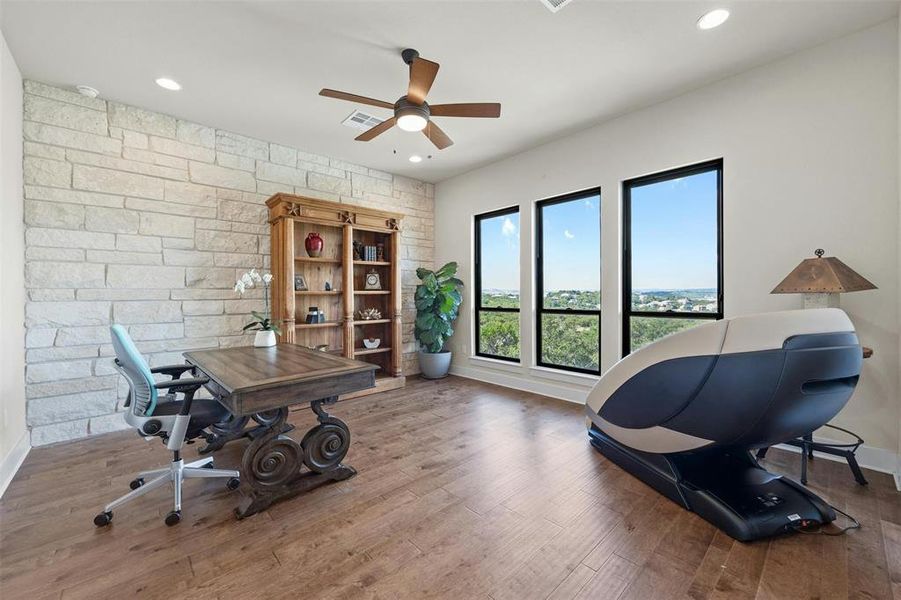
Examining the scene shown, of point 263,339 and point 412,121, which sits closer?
point 412,121

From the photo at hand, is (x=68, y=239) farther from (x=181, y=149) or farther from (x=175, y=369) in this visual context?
(x=175, y=369)

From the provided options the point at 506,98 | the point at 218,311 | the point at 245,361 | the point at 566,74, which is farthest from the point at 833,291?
the point at 218,311

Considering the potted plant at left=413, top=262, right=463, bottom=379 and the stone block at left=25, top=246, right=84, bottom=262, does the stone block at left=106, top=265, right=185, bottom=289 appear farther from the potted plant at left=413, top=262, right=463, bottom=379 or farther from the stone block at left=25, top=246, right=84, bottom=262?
the potted plant at left=413, top=262, right=463, bottom=379

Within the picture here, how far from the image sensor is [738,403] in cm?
173

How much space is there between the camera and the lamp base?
2.36 meters

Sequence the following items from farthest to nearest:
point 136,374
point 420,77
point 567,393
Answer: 1. point 567,393
2. point 420,77
3. point 136,374

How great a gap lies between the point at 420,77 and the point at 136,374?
2.32 m

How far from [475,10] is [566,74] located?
1.01 m

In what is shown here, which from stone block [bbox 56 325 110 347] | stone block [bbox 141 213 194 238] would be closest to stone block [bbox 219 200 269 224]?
stone block [bbox 141 213 194 238]

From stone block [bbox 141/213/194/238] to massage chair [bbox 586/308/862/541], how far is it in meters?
4.08

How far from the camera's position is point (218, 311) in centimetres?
388

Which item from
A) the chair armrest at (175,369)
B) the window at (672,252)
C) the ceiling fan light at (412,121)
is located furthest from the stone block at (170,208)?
the window at (672,252)

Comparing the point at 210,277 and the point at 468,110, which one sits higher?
the point at 468,110

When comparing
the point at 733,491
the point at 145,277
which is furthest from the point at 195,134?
the point at 733,491
